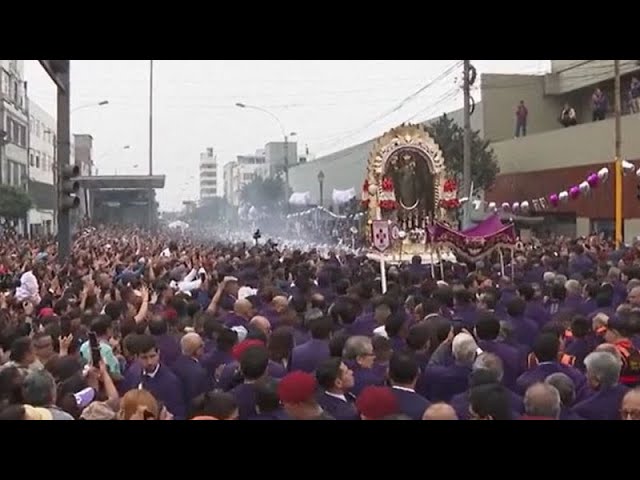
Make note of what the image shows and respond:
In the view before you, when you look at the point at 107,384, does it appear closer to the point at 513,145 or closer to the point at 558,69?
the point at 513,145

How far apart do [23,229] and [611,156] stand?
3424 cm

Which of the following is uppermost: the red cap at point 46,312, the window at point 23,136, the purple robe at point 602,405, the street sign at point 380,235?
the window at point 23,136

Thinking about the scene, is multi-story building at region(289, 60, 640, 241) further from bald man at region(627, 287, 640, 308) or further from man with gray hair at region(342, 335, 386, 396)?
man with gray hair at region(342, 335, 386, 396)

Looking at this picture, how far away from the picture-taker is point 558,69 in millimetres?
43094

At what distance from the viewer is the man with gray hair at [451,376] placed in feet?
22.1

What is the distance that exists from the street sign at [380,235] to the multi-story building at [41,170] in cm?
4863

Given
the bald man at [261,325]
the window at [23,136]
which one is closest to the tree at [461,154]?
the bald man at [261,325]

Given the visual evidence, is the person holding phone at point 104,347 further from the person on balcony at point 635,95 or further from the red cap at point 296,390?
the person on balcony at point 635,95

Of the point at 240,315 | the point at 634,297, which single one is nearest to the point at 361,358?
the point at 240,315

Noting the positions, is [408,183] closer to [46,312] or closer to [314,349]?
[46,312]

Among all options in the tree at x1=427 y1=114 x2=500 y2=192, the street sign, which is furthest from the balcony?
the street sign

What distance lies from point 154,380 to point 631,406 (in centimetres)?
326
